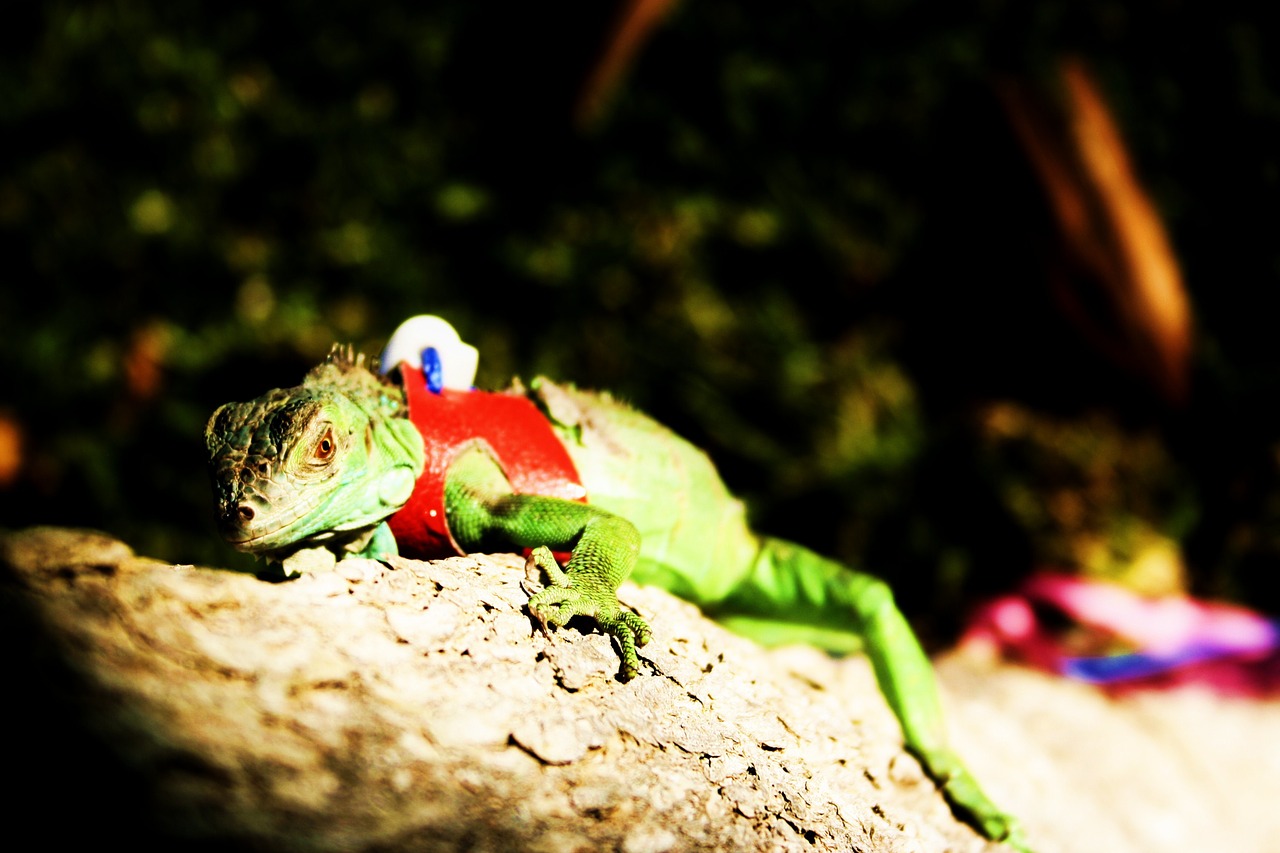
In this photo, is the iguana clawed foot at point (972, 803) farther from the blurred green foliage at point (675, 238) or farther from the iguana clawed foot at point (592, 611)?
the blurred green foliage at point (675, 238)

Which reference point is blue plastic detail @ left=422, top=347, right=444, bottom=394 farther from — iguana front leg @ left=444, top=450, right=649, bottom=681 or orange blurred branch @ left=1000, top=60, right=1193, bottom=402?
orange blurred branch @ left=1000, top=60, right=1193, bottom=402

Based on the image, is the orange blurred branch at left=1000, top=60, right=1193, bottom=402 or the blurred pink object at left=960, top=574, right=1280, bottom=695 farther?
the orange blurred branch at left=1000, top=60, right=1193, bottom=402

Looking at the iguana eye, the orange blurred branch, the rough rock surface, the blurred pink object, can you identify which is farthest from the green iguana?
the orange blurred branch

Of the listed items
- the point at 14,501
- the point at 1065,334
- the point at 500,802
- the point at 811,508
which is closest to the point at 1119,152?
the point at 1065,334

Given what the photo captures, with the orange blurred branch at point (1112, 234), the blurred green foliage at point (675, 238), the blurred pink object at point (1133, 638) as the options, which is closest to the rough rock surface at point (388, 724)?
the blurred pink object at point (1133, 638)

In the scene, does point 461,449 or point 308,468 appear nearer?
point 308,468

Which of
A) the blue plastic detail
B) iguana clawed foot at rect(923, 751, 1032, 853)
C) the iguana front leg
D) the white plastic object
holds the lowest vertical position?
iguana clawed foot at rect(923, 751, 1032, 853)

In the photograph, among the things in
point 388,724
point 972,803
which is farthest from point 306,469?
point 972,803

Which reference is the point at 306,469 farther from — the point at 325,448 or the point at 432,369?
the point at 432,369

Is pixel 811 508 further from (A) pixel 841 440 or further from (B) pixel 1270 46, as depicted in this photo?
(B) pixel 1270 46
